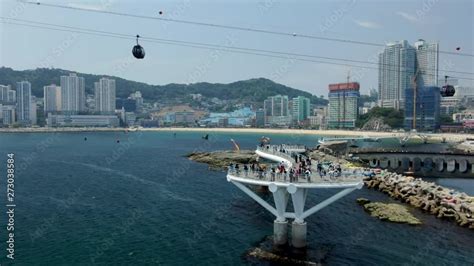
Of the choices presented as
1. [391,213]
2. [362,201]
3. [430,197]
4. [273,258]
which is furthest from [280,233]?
[430,197]

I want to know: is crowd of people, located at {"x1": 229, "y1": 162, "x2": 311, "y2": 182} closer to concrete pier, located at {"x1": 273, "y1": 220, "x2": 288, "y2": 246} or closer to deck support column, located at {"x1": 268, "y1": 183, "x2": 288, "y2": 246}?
deck support column, located at {"x1": 268, "y1": 183, "x2": 288, "y2": 246}

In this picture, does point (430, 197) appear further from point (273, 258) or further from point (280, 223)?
point (273, 258)

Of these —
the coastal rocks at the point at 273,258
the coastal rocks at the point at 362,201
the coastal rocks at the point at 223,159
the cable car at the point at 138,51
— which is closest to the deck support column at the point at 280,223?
the coastal rocks at the point at 273,258

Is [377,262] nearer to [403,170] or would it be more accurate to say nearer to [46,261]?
[46,261]

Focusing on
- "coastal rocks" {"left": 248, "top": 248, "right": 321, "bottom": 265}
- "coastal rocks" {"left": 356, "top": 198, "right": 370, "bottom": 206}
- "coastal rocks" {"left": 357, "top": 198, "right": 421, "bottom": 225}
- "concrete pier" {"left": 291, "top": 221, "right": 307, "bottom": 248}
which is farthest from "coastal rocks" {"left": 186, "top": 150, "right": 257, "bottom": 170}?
"concrete pier" {"left": 291, "top": 221, "right": 307, "bottom": 248}

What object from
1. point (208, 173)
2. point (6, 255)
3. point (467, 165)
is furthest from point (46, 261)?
point (467, 165)

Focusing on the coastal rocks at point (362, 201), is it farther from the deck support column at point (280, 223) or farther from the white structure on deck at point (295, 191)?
the deck support column at point (280, 223)

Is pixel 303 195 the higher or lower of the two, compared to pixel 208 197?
higher
